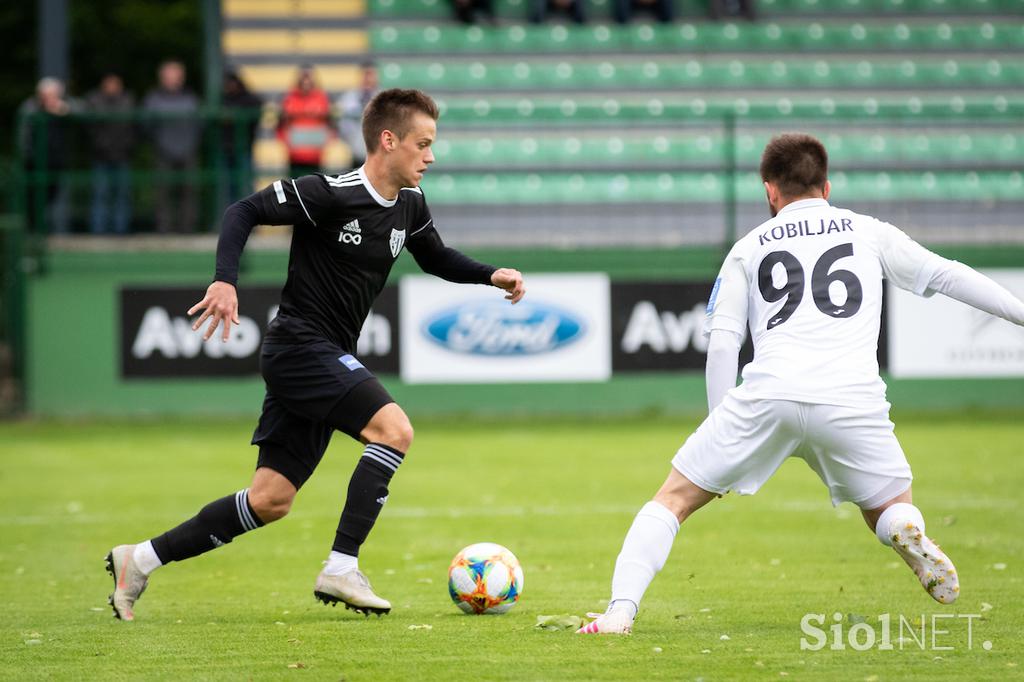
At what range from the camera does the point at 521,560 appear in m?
7.93

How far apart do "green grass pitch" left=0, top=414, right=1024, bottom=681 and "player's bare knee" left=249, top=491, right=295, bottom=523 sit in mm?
453

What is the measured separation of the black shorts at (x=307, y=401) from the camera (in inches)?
236

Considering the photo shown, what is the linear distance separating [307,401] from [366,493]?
45 cm

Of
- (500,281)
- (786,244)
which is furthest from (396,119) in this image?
(786,244)

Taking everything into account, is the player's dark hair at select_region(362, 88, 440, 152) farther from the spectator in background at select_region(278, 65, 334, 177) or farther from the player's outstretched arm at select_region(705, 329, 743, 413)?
the spectator in background at select_region(278, 65, 334, 177)

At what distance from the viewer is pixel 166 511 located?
10.1 m

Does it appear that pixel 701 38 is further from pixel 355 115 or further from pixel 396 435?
pixel 396 435

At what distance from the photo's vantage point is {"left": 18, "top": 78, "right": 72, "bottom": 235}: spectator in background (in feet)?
54.1

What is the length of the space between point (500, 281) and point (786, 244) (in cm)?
145

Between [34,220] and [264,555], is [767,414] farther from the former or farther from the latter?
[34,220]

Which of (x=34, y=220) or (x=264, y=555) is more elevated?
(x=34, y=220)

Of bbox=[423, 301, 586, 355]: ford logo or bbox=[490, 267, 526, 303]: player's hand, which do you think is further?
bbox=[423, 301, 586, 355]: ford logo

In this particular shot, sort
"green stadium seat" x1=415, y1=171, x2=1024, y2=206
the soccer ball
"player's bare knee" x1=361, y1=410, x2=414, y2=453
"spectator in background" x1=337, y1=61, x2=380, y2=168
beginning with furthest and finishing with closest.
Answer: "green stadium seat" x1=415, y1=171, x2=1024, y2=206 < "spectator in background" x1=337, y1=61, x2=380, y2=168 < the soccer ball < "player's bare knee" x1=361, y1=410, x2=414, y2=453

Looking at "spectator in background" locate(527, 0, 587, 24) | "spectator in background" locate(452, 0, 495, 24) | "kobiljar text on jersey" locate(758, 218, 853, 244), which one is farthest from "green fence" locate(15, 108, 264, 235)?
"kobiljar text on jersey" locate(758, 218, 853, 244)
